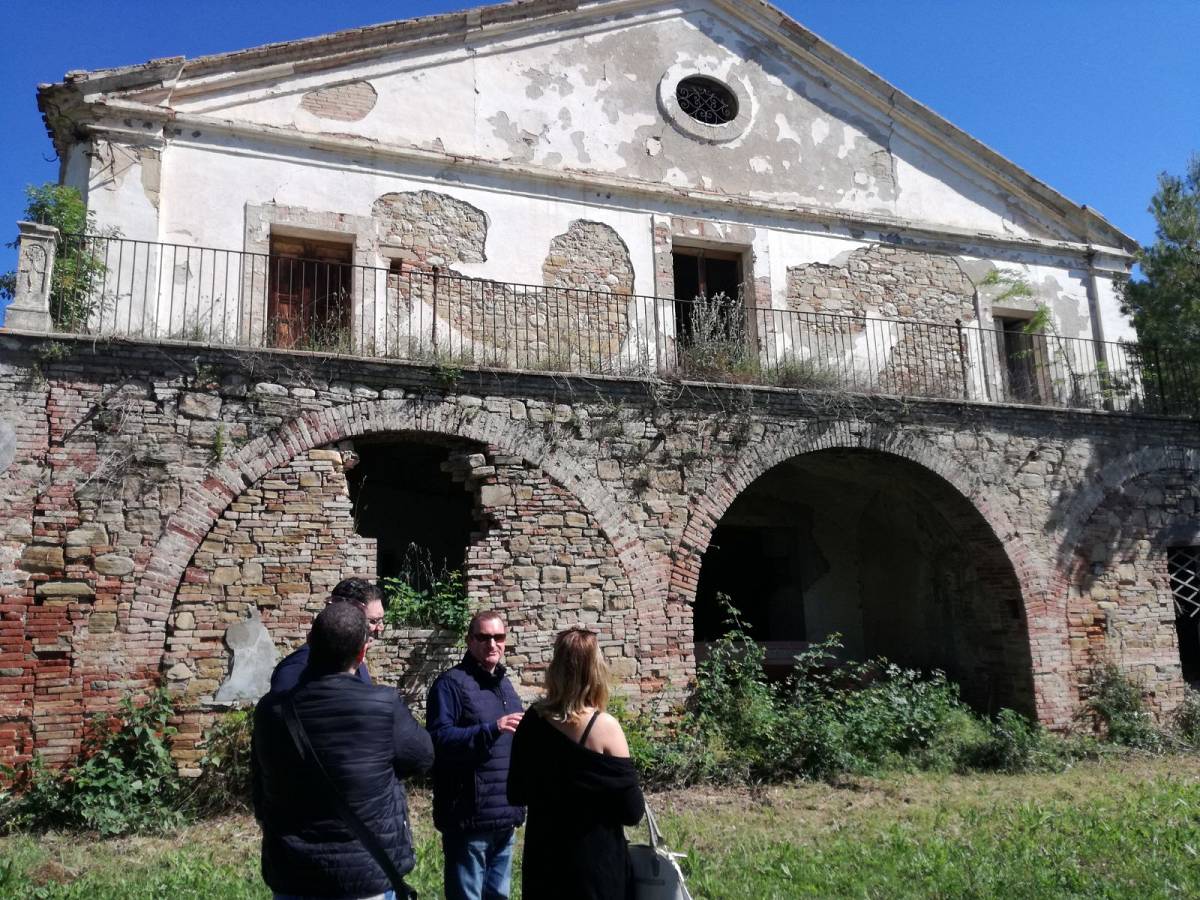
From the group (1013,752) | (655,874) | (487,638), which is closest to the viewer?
(655,874)

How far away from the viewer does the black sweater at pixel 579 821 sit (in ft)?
10.3

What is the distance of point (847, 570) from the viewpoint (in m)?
Answer: 13.2

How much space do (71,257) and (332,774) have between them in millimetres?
7911

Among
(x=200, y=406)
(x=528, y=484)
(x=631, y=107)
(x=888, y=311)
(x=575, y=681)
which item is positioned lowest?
(x=575, y=681)

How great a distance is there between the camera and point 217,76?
1042cm

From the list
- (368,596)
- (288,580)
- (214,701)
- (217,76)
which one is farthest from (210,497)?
(217,76)

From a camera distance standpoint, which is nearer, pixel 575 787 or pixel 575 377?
pixel 575 787

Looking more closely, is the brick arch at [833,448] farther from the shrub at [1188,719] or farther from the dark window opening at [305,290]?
the dark window opening at [305,290]

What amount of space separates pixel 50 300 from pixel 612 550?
19.0ft

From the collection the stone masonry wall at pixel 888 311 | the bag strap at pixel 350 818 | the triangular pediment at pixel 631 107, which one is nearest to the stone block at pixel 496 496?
the triangular pediment at pixel 631 107

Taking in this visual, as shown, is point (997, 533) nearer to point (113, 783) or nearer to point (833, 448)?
point (833, 448)

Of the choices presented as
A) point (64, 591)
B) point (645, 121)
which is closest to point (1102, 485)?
point (645, 121)

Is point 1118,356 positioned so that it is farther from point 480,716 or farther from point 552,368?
point 480,716

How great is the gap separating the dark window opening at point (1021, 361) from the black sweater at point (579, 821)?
37.6 feet
